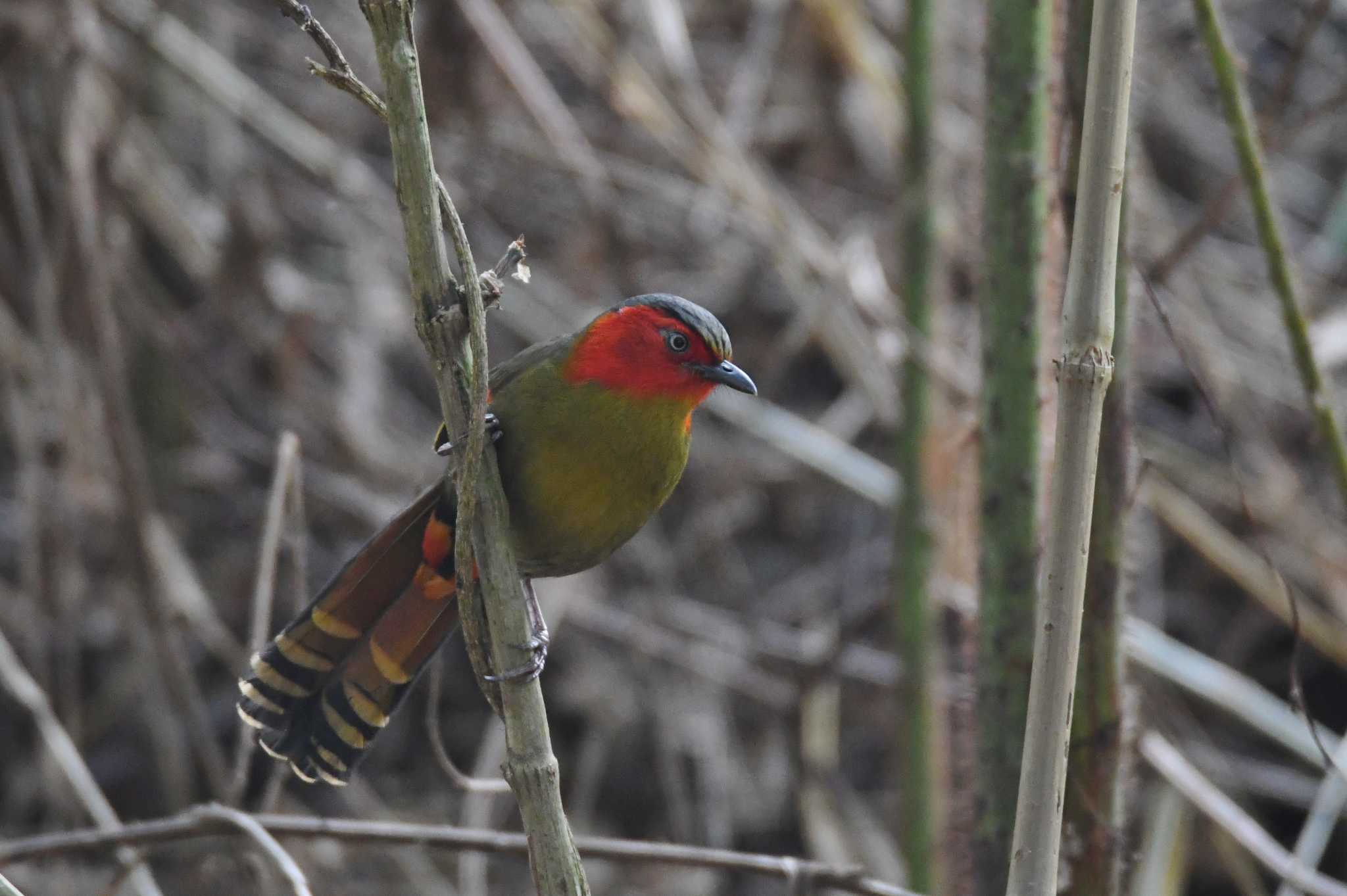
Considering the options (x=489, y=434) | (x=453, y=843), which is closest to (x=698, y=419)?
(x=489, y=434)

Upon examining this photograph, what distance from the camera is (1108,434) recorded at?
186 centimetres

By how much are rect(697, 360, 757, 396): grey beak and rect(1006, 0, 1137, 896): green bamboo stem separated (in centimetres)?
103

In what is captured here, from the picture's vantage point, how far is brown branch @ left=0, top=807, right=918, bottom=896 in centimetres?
187

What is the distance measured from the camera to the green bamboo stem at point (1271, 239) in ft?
6.09

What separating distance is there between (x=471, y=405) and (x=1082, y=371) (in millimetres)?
631

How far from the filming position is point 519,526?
7.35 ft

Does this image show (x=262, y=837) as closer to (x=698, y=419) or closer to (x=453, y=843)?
(x=453, y=843)

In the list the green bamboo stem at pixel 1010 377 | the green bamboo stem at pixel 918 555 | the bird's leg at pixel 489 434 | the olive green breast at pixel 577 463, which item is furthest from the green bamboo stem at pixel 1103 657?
the green bamboo stem at pixel 918 555

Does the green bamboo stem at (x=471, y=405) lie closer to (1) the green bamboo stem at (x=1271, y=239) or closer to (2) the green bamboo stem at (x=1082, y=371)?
(2) the green bamboo stem at (x=1082, y=371)

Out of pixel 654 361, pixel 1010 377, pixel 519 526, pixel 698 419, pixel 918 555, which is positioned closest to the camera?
pixel 1010 377

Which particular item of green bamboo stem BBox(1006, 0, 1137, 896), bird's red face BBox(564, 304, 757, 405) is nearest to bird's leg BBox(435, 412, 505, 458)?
bird's red face BBox(564, 304, 757, 405)

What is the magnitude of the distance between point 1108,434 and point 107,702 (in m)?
3.70

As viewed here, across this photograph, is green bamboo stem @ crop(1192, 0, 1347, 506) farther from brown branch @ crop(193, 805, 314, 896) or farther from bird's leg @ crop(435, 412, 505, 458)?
brown branch @ crop(193, 805, 314, 896)

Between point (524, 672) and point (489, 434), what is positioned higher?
point (489, 434)
